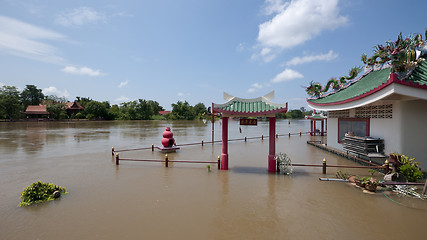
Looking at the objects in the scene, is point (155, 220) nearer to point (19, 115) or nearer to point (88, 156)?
point (88, 156)

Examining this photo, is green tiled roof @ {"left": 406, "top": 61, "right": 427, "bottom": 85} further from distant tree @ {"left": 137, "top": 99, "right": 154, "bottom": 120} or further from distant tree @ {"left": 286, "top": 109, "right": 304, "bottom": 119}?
distant tree @ {"left": 286, "top": 109, "right": 304, "bottom": 119}

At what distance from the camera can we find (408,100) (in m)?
9.00

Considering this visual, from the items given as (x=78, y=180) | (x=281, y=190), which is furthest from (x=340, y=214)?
(x=78, y=180)

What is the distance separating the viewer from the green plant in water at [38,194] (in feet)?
21.6

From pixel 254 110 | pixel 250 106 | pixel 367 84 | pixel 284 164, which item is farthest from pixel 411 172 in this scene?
pixel 250 106

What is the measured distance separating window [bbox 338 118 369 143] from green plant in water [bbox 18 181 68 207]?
15.2 meters

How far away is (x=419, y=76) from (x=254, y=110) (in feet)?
23.3

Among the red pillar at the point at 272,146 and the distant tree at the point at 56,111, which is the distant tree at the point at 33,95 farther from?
the red pillar at the point at 272,146

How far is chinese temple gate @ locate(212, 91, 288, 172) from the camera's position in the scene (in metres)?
9.59

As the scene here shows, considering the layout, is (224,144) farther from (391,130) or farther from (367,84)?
(367,84)

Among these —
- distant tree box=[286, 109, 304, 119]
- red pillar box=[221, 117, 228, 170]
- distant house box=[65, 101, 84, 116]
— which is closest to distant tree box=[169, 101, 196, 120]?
distant house box=[65, 101, 84, 116]

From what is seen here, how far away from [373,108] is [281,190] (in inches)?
313

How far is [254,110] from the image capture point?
9.93 meters

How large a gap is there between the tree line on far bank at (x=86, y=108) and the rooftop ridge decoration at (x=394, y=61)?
44875 mm
